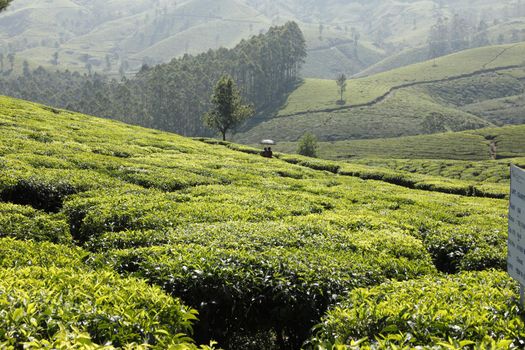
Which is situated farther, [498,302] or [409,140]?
[409,140]

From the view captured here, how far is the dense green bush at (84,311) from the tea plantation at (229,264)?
29 millimetres

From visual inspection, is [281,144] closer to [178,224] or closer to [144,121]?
[144,121]

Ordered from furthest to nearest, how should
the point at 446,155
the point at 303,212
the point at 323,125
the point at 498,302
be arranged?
the point at 323,125
the point at 446,155
the point at 303,212
the point at 498,302

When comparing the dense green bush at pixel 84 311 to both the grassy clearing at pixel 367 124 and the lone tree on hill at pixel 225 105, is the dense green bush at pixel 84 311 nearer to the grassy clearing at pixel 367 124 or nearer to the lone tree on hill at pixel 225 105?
the lone tree on hill at pixel 225 105

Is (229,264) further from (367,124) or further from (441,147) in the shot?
(367,124)

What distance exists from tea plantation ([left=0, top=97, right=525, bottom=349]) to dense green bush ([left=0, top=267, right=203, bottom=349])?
29mm

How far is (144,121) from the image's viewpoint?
156500 millimetres

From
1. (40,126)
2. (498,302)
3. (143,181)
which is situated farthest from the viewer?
(40,126)

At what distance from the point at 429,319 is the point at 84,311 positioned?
583cm

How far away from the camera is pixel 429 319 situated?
287 inches

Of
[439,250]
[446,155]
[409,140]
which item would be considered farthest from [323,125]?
[439,250]

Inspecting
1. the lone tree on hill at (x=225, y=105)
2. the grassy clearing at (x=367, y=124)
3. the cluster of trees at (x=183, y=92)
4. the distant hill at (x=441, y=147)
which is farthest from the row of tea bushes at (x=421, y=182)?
the grassy clearing at (x=367, y=124)

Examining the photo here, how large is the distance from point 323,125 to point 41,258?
544ft

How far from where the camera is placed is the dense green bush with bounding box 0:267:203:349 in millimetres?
6078
